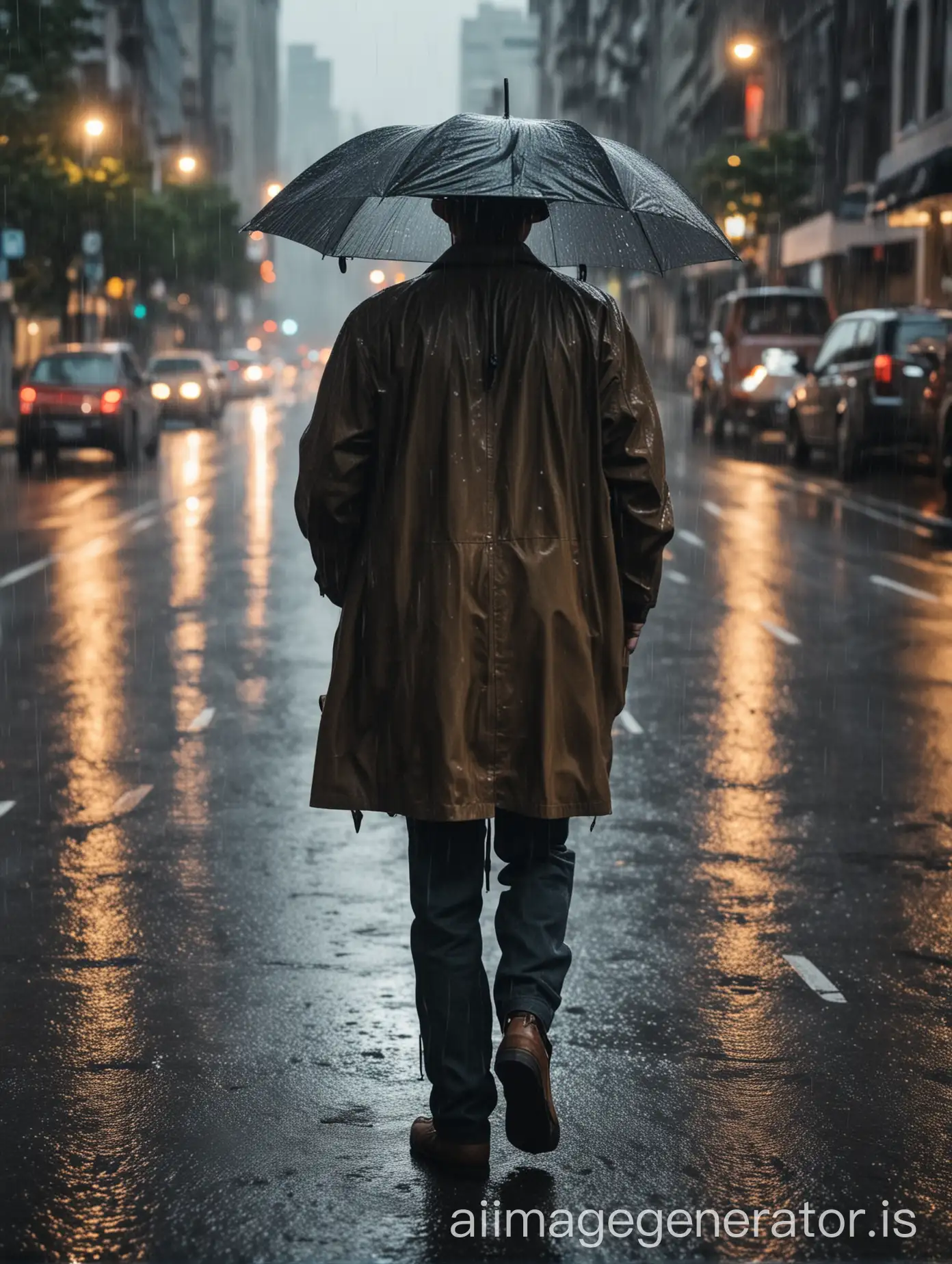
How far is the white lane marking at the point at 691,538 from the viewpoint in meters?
18.1

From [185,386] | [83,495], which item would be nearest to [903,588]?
[83,495]

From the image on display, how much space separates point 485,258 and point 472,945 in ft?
4.37

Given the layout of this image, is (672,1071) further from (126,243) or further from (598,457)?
(126,243)

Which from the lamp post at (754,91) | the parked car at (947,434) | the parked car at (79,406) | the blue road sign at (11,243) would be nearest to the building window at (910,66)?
the blue road sign at (11,243)

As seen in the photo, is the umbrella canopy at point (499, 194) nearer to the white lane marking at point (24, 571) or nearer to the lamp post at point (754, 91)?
the white lane marking at point (24, 571)

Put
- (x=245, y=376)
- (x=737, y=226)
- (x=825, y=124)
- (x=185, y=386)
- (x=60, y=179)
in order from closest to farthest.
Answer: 1. (x=60, y=179)
2. (x=185, y=386)
3. (x=825, y=124)
4. (x=737, y=226)
5. (x=245, y=376)

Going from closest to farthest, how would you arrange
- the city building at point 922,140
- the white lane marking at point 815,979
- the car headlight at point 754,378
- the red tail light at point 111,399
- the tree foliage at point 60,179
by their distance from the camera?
the white lane marking at point 815,979 → the red tail light at point 111,399 → the car headlight at point 754,378 → the city building at point 922,140 → the tree foliage at point 60,179

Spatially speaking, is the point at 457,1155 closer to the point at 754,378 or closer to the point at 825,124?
the point at 754,378

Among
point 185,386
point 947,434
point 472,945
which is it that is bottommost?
point 185,386

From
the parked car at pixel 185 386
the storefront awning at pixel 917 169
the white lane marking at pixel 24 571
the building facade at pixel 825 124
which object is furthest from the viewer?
the parked car at pixel 185 386

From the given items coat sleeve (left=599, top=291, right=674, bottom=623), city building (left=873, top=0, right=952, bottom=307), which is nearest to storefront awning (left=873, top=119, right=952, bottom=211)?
city building (left=873, top=0, right=952, bottom=307)

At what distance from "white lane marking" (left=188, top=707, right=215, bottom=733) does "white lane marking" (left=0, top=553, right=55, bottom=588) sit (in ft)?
18.1

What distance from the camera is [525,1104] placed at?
404 centimetres

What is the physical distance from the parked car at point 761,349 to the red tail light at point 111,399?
9479 millimetres
